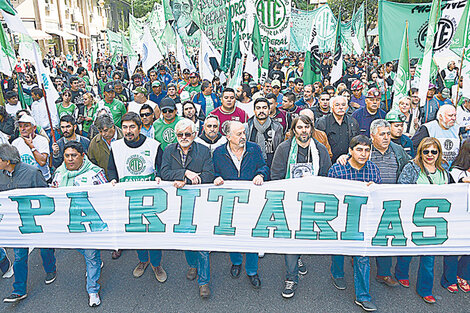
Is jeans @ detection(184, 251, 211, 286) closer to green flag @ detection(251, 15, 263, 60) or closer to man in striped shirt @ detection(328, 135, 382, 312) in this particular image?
man in striped shirt @ detection(328, 135, 382, 312)

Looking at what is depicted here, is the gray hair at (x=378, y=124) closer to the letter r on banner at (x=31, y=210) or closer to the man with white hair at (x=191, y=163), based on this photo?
the man with white hair at (x=191, y=163)

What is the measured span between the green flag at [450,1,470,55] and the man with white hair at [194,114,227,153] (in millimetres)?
3936

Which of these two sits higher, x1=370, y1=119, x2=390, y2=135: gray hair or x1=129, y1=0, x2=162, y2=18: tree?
x1=129, y1=0, x2=162, y2=18: tree

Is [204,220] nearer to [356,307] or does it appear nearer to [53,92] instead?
[356,307]

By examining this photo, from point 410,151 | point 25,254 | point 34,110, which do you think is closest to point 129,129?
point 25,254

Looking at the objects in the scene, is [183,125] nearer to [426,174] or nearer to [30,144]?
[30,144]

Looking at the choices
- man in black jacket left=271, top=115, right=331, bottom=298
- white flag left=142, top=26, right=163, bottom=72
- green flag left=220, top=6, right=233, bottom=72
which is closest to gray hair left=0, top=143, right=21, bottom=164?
man in black jacket left=271, top=115, right=331, bottom=298

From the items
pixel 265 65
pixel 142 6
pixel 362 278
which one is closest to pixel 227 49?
pixel 265 65

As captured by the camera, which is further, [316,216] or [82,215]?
[82,215]

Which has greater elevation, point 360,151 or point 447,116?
point 447,116

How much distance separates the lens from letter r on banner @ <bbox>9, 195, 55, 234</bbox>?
3816mm

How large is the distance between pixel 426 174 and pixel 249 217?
174 cm

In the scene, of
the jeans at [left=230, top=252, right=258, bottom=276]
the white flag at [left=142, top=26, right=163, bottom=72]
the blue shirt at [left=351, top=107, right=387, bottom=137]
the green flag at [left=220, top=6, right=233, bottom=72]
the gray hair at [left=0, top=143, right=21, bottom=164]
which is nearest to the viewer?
the gray hair at [left=0, top=143, right=21, bottom=164]

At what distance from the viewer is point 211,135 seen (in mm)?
4461
